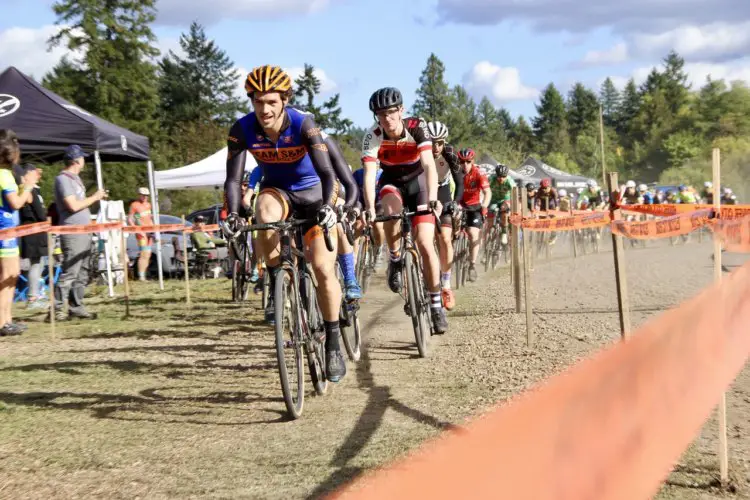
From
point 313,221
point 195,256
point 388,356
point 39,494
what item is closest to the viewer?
point 39,494

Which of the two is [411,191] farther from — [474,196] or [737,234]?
[474,196]

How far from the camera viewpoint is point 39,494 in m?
4.07

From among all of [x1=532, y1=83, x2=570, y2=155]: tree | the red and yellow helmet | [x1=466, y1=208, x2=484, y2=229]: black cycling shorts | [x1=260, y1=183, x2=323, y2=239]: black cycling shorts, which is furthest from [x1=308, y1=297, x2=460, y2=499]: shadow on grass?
[x1=532, y1=83, x2=570, y2=155]: tree

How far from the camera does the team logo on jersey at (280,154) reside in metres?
5.70

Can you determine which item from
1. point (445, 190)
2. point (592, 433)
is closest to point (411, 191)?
point (445, 190)

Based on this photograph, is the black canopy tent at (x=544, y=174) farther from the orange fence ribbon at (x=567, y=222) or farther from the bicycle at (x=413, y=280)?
the bicycle at (x=413, y=280)

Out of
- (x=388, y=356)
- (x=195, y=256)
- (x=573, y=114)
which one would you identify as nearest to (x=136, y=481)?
(x=388, y=356)

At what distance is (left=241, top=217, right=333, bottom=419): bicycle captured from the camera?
5.22m

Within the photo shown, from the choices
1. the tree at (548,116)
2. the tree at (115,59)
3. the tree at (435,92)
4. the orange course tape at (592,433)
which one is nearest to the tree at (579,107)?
the tree at (548,116)

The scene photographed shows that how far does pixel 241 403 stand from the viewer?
19.6ft

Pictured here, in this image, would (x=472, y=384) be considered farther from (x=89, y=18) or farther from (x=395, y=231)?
(x=89, y=18)

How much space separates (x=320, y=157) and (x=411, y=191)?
2.87 metres

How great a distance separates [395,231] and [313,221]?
2.38 m

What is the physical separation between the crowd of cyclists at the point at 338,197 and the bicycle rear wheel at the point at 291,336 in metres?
0.09
